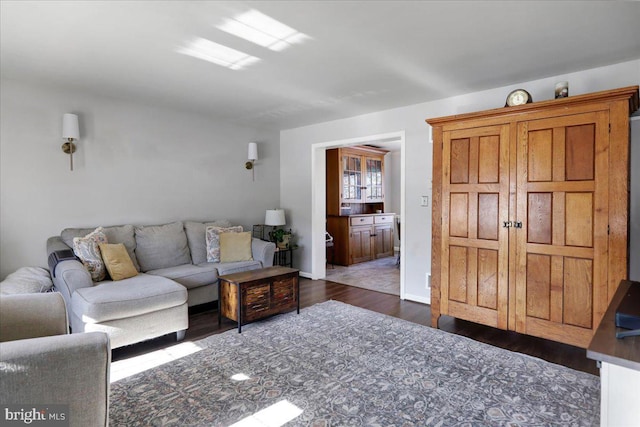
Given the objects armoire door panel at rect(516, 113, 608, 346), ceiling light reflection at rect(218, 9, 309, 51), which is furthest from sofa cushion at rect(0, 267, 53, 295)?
armoire door panel at rect(516, 113, 608, 346)

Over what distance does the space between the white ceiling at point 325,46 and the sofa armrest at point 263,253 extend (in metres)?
1.73

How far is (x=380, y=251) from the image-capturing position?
7.02m

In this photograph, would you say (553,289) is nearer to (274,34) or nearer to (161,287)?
(274,34)

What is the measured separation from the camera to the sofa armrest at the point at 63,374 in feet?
3.65

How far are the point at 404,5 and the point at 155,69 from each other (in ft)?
6.98

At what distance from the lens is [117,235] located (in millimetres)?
3590

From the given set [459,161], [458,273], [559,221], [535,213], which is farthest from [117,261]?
[559,221]

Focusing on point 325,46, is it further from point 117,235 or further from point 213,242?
point 117,235

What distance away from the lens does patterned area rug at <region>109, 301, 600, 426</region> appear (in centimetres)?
188

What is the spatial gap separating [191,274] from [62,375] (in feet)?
7.81

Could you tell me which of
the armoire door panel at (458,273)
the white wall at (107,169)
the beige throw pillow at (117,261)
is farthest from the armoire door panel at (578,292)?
the white wall at (107,169)

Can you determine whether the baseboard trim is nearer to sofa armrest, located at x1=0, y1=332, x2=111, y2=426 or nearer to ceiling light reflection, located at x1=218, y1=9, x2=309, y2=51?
ceiling light reflection, located at x1=218, y1=9, x2=309, y2=51

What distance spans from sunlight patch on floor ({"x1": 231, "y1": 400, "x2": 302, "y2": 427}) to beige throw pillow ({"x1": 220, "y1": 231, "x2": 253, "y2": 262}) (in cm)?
231

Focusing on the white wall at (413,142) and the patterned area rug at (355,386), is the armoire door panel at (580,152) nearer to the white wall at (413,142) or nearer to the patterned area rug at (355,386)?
the white wall at (413,142)
